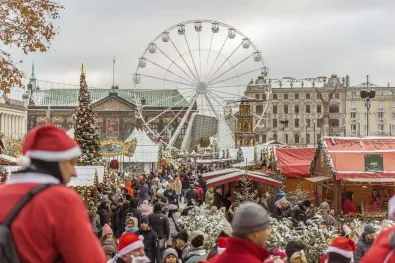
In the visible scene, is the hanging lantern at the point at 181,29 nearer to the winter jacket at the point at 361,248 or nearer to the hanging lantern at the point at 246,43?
the hanging lantern at the point at 246,43

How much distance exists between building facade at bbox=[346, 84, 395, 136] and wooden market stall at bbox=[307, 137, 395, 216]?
338 ft

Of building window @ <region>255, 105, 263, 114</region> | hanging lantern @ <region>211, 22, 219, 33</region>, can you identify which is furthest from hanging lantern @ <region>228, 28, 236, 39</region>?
building window @ <region>255, 105, 263, 114</region>

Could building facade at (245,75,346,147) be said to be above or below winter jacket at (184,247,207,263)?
above

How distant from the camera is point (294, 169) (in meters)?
29.0

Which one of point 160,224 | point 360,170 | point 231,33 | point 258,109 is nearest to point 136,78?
point 231,33

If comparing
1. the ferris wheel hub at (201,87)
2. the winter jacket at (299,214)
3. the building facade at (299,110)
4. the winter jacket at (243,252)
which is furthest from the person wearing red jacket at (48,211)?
the building facade at (299,110)

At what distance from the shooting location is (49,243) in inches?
126

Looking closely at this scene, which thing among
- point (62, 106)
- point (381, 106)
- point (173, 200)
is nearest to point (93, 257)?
point (173, 200)

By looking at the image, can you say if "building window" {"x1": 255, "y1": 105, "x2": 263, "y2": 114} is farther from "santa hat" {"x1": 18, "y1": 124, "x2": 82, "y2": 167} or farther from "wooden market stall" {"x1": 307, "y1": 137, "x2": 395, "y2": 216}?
"santa hat" {"x1": 18, "y1": 124, "x2": 82, "y2": 167}

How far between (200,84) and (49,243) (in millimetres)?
51991

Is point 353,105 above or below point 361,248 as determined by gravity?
above

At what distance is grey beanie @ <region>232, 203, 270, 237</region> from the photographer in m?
3.79

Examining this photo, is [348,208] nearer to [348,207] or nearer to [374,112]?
[348,207]

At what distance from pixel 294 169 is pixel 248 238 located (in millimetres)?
25468
